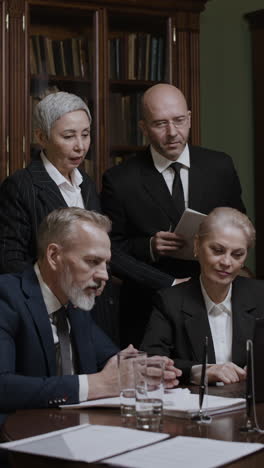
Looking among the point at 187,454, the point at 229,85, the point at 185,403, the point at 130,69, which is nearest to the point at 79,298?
the point at 185,403

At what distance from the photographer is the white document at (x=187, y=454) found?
1.52m

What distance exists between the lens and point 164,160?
3.35 metres

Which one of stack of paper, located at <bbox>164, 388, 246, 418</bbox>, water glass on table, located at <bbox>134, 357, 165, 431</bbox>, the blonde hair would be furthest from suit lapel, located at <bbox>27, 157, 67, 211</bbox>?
water glass on table, located at <bbox>134, 357, 165, 431</bbox>

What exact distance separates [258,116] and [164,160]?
2315mm

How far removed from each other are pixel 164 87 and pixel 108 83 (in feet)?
4.67

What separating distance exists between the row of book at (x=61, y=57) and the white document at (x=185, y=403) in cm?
278

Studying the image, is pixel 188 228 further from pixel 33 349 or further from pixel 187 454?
pixel 187 454

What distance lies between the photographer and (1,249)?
2.98m

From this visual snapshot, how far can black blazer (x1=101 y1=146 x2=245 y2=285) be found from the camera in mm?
3301

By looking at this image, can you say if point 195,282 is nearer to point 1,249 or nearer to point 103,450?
point 1,249

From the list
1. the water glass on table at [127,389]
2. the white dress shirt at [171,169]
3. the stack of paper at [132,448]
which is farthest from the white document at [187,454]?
the white dress shirt at [171,169]

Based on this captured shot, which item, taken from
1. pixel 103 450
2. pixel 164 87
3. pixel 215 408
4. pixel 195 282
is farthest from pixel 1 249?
pixel 103 450

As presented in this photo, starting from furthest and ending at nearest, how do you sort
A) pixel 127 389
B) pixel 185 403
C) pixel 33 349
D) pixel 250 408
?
pixel 33 349 < pixel 185 403 < pixel 127 389 < pixel 250 408

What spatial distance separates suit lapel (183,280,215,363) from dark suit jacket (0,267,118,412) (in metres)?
0.33
